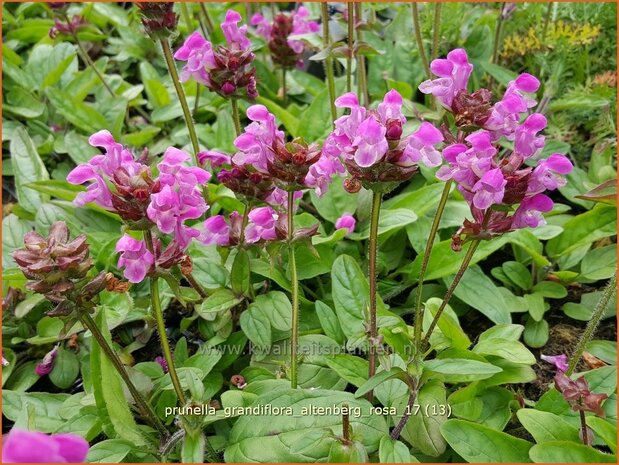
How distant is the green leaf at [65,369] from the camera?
1994 mm

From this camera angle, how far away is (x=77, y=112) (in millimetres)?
2732

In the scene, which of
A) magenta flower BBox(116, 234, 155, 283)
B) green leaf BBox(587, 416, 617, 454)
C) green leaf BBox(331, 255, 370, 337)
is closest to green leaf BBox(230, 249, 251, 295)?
green leaf BBox(331, 255, 370, 337)

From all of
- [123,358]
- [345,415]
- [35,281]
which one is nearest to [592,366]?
[345,415]

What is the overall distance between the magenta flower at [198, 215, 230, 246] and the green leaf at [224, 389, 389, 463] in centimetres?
45

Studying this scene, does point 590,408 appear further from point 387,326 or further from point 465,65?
point 465,65

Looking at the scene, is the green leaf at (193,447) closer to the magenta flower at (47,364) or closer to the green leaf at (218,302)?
the green leaf at (218,302)

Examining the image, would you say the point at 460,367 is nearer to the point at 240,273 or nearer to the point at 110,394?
the point at 240,273

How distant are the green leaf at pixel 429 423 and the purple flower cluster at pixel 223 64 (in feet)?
3.26

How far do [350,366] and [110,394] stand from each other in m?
0.60

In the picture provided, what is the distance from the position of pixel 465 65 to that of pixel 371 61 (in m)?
Result: 1.52

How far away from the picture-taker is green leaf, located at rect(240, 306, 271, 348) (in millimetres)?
1827

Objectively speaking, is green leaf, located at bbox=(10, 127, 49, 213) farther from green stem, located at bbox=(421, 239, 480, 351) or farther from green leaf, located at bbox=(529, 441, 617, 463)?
green leaf, located at bbox=(529, 441, 617, 463)

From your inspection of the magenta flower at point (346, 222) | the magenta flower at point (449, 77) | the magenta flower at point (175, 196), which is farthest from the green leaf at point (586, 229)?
the magenta flower at point (175, 196)

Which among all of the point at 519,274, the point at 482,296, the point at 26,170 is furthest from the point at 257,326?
the point at 26,170
